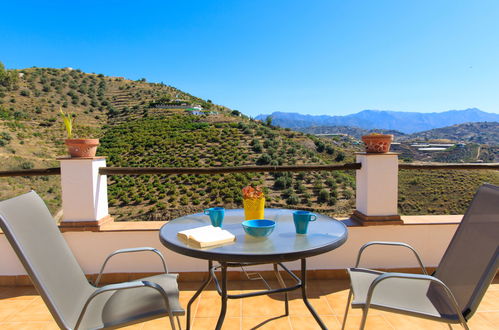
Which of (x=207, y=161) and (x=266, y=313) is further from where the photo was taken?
(x=207, y=161)

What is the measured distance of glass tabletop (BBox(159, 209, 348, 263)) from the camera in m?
1.13

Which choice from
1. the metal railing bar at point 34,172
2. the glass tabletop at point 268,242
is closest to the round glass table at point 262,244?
the glass tabletop at point 268,242

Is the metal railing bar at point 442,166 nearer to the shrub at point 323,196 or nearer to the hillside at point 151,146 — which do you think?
the hillside at point 151,146

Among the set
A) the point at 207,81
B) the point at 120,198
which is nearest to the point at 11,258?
the point at 120,198

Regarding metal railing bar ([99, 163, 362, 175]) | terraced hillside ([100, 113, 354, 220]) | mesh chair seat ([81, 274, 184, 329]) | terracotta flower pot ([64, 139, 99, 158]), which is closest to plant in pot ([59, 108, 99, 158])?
terracotta flower pot ([64, 139, 99, 158])

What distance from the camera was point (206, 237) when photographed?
1.26 m

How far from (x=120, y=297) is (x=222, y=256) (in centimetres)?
63

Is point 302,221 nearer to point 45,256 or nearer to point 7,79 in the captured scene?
point 45,256

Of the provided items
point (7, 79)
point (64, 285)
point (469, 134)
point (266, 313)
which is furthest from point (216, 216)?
point (469, 134)

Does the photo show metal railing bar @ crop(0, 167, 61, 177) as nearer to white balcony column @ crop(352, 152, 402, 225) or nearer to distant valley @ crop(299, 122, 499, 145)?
white balcony column @ crop(352, 152, 402, 225)

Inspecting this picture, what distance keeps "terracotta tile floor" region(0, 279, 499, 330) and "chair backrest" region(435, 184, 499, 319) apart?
1.80 ft

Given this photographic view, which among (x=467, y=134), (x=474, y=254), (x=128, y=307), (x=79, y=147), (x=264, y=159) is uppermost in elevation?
(x=467, y=134)

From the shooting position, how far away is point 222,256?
3.71 ft

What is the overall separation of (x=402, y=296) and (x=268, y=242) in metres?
0.69
